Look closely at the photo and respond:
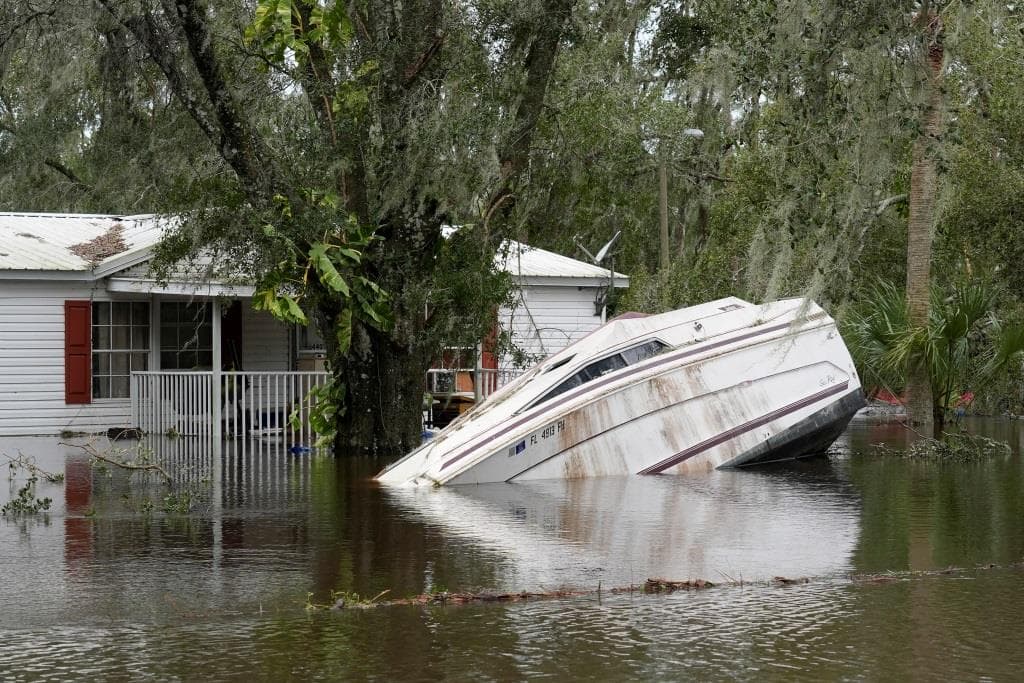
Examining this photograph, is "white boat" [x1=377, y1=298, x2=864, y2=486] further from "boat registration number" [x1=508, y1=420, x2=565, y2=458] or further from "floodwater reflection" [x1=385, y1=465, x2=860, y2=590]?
"floodwater reflection" [x1=385, y1=465, x2=860, y2=590]

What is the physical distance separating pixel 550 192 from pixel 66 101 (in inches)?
686

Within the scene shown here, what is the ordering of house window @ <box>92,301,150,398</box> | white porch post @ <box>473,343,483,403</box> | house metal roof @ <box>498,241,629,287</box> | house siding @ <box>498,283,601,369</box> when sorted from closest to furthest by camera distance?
white porch post @ <box>473,343,483,403</box>
house window @ <box>92,301,150,398</box>
house metal roof @ <box>498,241,629,287</box>
house siding @ <box>498,283,601,369</box>

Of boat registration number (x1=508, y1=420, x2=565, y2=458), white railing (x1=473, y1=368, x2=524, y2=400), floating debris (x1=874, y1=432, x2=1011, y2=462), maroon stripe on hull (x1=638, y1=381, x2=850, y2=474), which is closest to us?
boat registration number (x1=508, y1=420, x2=565, y2=458)

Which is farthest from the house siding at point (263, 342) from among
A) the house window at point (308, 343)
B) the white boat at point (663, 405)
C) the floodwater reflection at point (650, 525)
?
the floodwater reflection at point (650, 525)

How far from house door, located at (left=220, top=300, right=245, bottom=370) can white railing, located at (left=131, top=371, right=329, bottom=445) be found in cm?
149

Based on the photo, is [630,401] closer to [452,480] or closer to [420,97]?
[452,480]

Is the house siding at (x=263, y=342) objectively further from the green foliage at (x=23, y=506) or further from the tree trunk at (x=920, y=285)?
the green foliage at (x=23, y=506)

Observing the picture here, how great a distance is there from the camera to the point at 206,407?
25.0 metres

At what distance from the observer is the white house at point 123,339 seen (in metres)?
25.2

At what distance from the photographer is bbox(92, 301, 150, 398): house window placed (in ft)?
87.2

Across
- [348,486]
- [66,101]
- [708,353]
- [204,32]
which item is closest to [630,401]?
[708,353]

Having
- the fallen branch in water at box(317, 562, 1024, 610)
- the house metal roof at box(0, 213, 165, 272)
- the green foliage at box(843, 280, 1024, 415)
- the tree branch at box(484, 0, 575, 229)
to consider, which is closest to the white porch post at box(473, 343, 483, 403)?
the tree branch at box(484, 0, 575, 229)

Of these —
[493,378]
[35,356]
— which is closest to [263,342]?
[35,356]

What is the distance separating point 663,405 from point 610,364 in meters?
0.92
